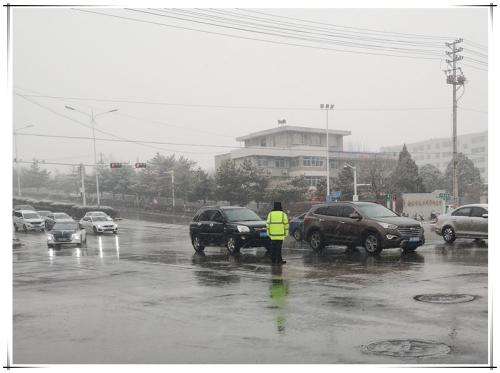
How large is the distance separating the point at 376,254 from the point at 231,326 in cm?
969

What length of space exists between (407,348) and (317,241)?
12.1 meters

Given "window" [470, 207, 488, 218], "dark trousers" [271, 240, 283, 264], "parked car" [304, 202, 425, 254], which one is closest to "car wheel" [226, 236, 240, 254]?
"parked car" [304, 202, 425, 254]

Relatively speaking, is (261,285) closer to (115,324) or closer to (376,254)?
(115,324)

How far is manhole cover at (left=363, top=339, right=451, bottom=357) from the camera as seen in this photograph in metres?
6.39

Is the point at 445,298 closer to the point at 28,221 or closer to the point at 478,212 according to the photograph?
the point at 478,212

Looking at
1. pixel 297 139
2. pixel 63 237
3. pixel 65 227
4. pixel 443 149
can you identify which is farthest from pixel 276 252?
pixel 443 149

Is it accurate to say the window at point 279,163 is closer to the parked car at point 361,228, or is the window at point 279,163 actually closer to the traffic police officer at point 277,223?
the parked car at point 361,228

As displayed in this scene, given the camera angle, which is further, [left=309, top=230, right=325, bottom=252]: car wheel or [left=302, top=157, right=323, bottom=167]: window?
[left=302, top=157, right=323, bottom=167]: window

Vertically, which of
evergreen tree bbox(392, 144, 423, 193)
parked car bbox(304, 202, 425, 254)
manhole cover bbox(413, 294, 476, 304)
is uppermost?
evergreen tree bbox(392, 144, 423, 193)

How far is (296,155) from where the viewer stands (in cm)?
7850

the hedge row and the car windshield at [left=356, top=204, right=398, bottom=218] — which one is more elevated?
the car windshield at [left=356, top=204, right=398, bottom=218]

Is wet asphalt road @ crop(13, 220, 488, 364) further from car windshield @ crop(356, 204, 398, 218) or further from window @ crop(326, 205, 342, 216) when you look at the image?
window @ crop(326, 205, 342, 216)

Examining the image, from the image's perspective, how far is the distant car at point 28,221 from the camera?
4044 centimetres

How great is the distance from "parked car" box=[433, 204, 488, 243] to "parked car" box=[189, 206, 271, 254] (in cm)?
702
